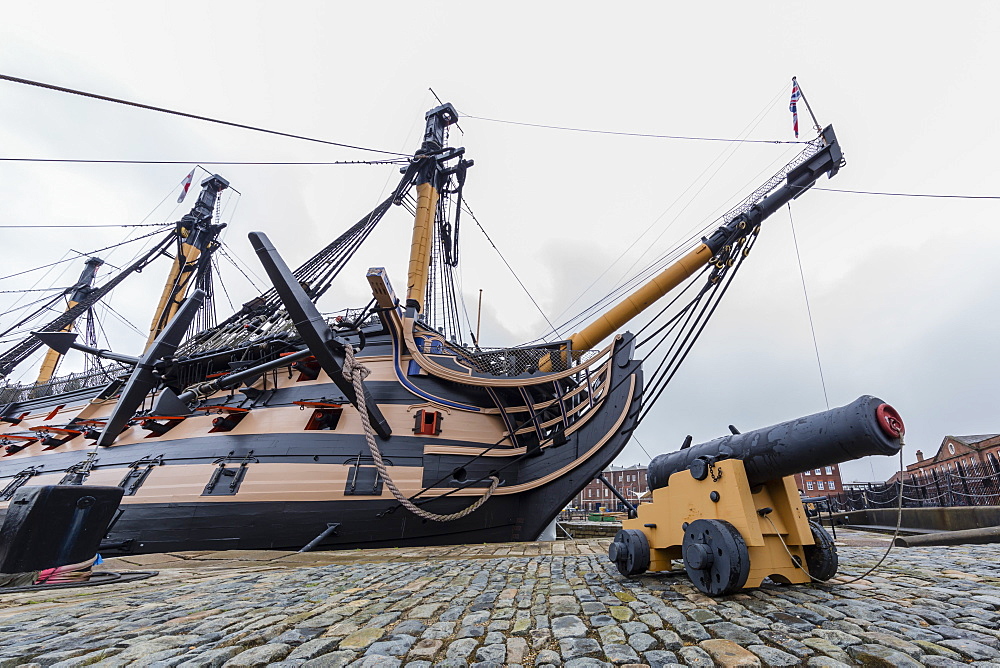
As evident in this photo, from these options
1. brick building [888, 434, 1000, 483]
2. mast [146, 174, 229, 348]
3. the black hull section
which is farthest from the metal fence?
mast [146, 174, 229, 348]

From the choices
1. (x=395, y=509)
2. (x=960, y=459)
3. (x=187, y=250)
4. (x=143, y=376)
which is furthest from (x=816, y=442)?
(x=960, y=459)

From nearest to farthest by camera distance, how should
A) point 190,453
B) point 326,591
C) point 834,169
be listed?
point 326,591 < point 834,169 < point 190,453

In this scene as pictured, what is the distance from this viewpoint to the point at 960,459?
26797 millimetres

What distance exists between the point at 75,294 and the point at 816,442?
4020 cm

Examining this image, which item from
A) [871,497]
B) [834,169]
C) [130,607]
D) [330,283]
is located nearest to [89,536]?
[130,607]

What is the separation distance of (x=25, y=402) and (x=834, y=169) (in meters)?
31.4

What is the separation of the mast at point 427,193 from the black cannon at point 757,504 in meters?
11.2

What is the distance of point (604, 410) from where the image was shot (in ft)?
31.5

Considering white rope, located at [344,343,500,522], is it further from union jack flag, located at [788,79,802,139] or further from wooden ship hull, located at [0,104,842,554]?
union jack flag, located at [788,79,802,139]

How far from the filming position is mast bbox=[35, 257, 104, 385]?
29.0 m

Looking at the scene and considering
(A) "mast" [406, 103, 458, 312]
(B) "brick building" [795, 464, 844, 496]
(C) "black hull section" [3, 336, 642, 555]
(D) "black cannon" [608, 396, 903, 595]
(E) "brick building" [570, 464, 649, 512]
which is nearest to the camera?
(D) "black cannon" [608, 396, 903, 595]

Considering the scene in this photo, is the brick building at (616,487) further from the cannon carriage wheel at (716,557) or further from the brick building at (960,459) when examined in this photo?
the cannon carriage wheel at (716,557)

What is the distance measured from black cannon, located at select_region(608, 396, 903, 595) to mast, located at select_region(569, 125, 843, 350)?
6.42 metres

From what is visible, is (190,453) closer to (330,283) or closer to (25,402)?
(330,283)
